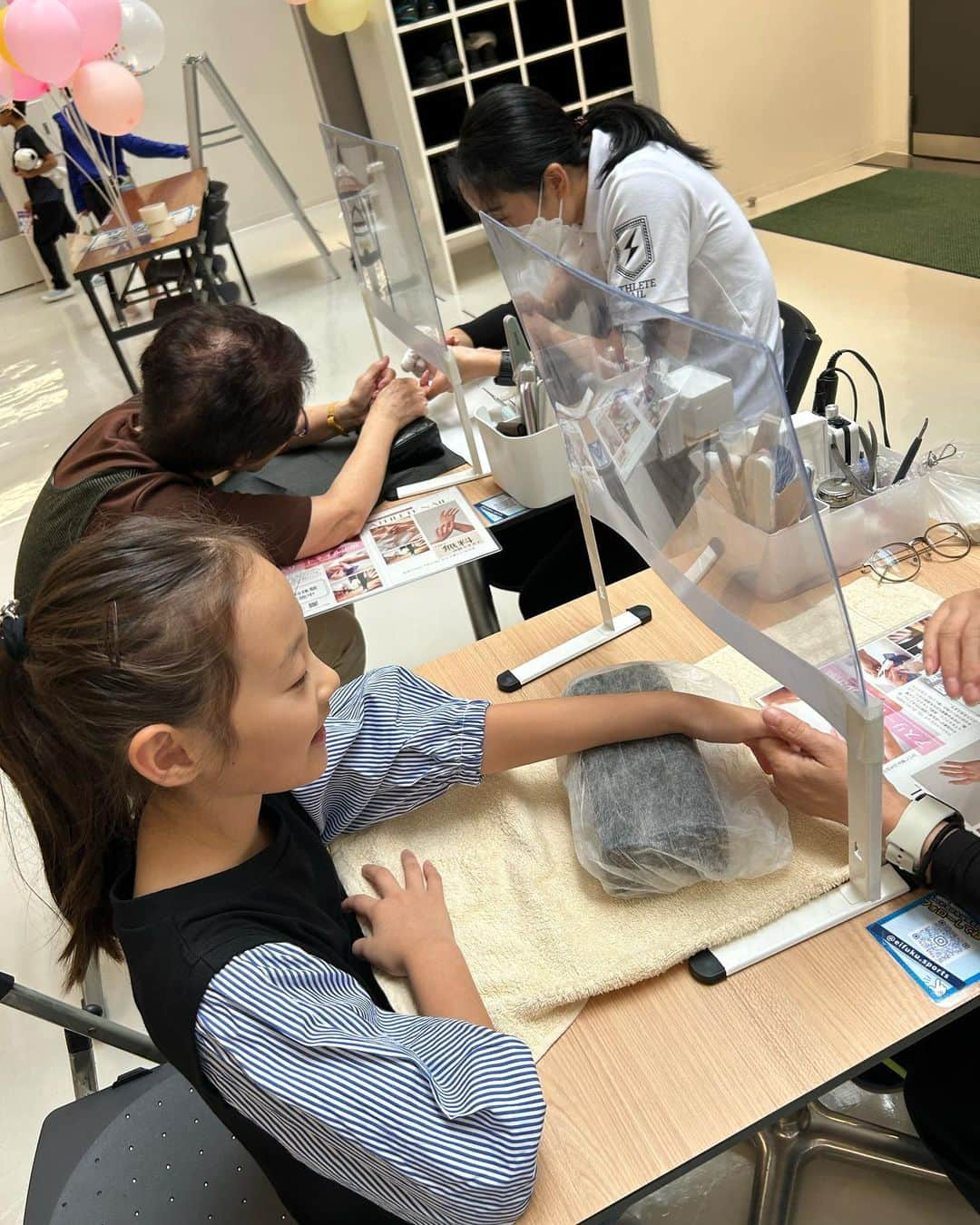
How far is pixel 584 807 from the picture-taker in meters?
0.98

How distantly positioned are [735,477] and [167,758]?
1.62ft

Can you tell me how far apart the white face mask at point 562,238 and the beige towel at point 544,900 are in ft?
3.59

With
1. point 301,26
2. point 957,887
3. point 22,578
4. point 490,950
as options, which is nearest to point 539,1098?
point 490,950

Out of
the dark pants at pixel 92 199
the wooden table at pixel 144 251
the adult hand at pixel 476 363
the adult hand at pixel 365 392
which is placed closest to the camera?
the adult hand at pixel 365 392

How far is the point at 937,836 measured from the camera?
86 centimetres

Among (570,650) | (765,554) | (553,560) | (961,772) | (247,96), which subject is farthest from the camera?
(247,96)

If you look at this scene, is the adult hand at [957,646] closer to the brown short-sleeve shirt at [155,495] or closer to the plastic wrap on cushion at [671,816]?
the plastic wrap on cushion at [671,816]

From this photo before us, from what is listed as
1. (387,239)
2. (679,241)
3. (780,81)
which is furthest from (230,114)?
(679,241)

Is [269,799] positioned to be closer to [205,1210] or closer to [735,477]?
[205,1210]

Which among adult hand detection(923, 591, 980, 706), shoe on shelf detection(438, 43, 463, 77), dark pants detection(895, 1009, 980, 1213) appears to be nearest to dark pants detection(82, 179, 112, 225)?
shoe on shelf detection(438, 43, 463, 77)

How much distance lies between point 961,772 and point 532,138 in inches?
55.0

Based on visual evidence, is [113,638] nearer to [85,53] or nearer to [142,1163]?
[142,1163]

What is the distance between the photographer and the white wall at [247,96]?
21.1 feet

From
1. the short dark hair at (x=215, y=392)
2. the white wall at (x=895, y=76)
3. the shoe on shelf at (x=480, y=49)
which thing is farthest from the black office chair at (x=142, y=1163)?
the white wall at (x=895, y=76)
